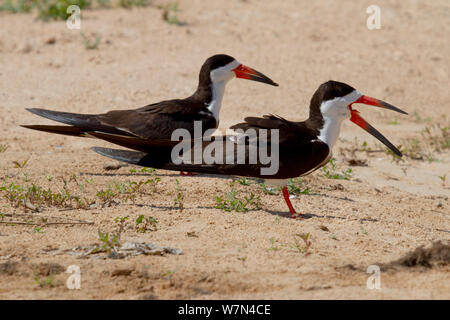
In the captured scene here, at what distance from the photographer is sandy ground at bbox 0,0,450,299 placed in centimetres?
396

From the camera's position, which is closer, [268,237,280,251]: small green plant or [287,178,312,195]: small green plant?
[268,237,280,251]: small green plant

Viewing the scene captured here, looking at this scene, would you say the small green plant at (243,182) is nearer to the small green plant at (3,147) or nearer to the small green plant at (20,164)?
the small green plant at (20,164)

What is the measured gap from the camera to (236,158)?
5.05 meters

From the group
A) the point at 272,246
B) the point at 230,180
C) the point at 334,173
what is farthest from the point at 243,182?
the point at 272,246

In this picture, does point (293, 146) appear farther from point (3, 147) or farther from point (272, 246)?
point (3, 147)

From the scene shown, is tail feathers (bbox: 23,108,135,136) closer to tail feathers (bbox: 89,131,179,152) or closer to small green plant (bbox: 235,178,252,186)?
tail feathers (bbox: 89,131,179,152)

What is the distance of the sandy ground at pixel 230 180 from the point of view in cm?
396

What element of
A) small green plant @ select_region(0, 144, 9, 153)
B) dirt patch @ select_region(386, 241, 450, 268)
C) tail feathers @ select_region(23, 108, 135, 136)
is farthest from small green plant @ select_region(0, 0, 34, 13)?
dirt patch @ select_region(386, 241, 450, 268)

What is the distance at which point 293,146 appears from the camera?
16.6ft

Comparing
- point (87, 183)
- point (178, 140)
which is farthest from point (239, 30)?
point (87, 183)

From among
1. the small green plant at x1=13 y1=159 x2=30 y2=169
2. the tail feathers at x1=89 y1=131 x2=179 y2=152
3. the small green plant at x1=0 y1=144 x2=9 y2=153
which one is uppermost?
the tail feathers at x1=89 y1=131 x2=179 y2=152

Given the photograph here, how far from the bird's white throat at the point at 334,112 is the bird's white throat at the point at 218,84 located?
1393 millimetres

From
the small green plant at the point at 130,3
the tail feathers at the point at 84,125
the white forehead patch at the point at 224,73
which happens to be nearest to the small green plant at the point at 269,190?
the tail feathers at the point at 84,125

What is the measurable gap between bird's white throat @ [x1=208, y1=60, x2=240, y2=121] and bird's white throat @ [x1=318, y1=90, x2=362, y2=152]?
1393 millimetres
